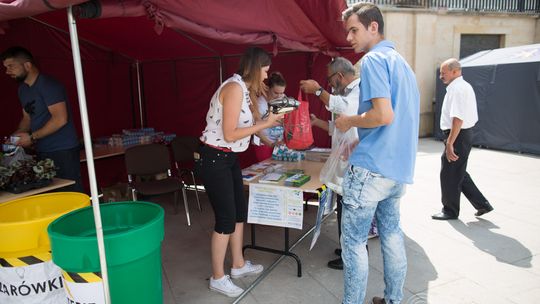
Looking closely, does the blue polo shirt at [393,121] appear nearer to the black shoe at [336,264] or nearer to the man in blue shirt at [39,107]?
the black shoe at [336,264]

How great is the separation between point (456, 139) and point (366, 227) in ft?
7.70

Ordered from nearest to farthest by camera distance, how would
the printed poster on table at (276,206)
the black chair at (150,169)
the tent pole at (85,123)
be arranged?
the tent pole at (85,123), the printed poster on table at (276,206), the black chair at (150,169)

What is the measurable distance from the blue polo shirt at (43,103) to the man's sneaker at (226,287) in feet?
5.45

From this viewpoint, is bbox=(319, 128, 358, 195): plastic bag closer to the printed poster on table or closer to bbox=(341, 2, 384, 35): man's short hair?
the printed poster on table

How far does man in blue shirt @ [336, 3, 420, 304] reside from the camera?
1894 mm

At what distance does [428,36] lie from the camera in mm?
10977

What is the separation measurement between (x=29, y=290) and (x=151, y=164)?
2559 millimetres

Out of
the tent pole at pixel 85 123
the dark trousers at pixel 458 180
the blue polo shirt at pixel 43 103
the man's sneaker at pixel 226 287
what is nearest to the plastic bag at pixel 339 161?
the man's sneaker at pixel 226 287

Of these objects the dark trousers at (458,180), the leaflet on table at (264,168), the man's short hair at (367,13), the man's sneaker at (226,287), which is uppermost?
the man's short hair at (367,13)

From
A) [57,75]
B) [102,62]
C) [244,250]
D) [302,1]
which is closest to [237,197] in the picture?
[244,250]

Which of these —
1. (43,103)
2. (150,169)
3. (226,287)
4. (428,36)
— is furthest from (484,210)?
(428,36)

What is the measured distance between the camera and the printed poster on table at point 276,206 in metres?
2.77

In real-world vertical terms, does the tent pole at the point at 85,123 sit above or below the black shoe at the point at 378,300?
above

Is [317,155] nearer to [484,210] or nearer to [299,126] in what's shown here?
[299,126]
